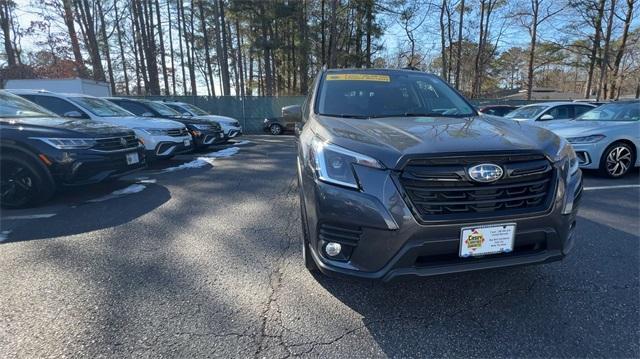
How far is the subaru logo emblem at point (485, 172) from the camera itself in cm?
185

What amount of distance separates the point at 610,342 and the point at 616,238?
1906 mm

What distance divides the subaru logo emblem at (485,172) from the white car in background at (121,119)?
6822mm

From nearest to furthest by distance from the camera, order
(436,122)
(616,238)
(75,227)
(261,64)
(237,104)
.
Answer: (436,122) < (616,238) < (75,227) < (237,104) < (261,64)

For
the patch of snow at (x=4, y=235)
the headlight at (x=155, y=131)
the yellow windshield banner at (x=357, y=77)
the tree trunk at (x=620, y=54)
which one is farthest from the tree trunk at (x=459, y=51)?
the patch of snow at (x=4, y=235)

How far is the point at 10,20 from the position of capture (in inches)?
1072

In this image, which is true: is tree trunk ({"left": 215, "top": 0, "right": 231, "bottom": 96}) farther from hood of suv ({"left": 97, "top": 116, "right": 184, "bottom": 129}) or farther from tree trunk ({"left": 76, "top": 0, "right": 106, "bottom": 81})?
hood of suv ({"left": 97, "top": 116, "right": 184, "bottom": 129})

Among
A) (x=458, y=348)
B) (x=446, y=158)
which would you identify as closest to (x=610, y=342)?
(x=458, y=348)

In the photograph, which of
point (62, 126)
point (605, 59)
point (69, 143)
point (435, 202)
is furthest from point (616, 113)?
Result: point (605, 59)

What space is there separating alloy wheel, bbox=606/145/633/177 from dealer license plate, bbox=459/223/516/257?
220 inches

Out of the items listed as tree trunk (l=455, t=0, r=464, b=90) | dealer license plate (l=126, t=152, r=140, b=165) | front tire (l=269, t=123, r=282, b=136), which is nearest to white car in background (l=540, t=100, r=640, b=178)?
dealer license plate (l=126, t=152, r=140, b=165)

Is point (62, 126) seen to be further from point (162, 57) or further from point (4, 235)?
point (162, 57)

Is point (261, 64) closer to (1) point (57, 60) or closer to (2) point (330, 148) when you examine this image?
(1) point (57, 60)

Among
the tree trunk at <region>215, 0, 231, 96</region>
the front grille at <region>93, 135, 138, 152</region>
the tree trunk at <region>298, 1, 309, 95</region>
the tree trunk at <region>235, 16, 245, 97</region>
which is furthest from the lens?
the tree trunk at <region>235, 16, 245, 97</region>

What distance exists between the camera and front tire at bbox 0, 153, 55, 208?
4.31 m
